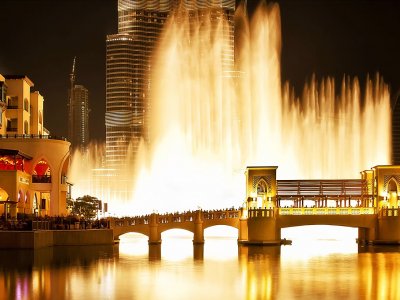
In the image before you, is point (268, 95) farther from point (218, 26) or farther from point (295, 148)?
point (218, 26)

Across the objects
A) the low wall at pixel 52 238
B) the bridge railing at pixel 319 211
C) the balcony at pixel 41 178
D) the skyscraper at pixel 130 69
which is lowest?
the low wall at pixel 52 238

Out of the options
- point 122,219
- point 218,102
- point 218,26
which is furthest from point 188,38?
point 122,219

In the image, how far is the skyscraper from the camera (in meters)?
159

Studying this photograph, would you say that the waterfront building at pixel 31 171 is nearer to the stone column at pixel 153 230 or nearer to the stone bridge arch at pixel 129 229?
the stone bridge arch at pixel 129 229

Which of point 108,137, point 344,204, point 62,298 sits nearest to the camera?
point 62,298

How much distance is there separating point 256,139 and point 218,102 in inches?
536

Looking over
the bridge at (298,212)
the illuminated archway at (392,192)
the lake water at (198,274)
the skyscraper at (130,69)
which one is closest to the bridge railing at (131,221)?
the bridge at (298,212)

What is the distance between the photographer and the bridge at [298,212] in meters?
58.9

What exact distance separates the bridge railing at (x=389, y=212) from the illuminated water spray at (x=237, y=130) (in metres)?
14.7

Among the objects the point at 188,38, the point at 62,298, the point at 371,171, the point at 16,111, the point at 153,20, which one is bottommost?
the point at 62,298

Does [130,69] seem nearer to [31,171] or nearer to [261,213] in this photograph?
[31,171]

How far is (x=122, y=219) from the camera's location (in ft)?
204

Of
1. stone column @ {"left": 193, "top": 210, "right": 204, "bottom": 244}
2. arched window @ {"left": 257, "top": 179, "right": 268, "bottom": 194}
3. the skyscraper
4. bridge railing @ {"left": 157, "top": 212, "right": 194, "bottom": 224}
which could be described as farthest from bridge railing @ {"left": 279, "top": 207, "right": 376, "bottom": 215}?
the skyscraper

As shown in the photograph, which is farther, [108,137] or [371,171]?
[108,137]
